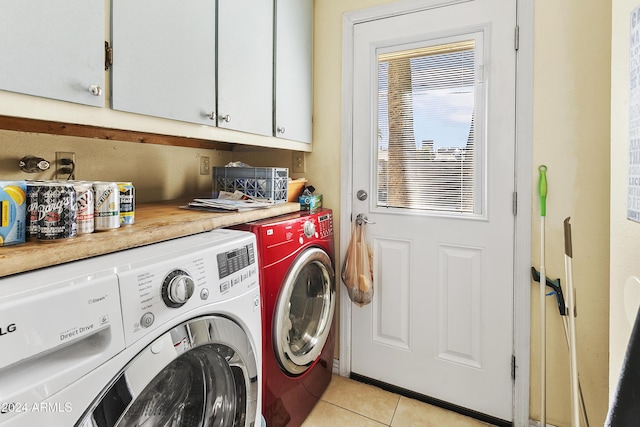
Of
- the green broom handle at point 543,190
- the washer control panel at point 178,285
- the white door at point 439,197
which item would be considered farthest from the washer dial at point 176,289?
the green broom handle at point 543,190

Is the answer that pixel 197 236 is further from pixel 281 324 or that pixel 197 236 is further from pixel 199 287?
pixel 281 324

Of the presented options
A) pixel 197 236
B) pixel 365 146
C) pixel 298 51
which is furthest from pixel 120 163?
pixel 365 146

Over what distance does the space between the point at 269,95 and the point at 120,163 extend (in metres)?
0.75

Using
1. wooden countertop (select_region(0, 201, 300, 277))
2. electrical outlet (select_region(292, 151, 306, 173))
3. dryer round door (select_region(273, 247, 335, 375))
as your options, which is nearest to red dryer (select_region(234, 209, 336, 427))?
dryer round door (select_region(273, 247, 335, 375))

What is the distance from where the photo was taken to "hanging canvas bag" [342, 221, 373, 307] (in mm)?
1777

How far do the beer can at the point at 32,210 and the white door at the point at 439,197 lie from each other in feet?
4.67

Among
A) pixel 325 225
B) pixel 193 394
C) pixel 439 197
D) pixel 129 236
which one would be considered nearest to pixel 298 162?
pixel 325 225

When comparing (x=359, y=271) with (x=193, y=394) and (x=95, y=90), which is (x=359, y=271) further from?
(x=95, y=90)

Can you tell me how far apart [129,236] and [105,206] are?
0.42 feet

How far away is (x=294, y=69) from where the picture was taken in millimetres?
1773

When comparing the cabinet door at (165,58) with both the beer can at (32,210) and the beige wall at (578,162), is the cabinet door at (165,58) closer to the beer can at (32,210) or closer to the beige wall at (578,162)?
the beer can at (32,210)

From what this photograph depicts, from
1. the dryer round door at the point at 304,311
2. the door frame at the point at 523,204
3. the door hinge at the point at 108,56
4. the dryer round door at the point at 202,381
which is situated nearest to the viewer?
the dryer round door at the point at 202,381

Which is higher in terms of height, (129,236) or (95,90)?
(95,90)

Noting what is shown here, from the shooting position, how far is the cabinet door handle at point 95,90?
2.84ft
